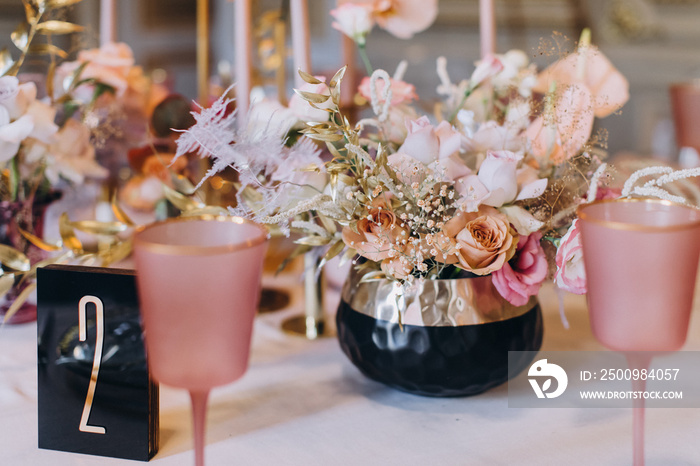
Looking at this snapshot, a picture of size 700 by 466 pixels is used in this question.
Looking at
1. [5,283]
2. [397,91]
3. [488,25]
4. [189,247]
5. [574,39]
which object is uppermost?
[574,39]

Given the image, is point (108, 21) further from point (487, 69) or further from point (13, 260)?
point (487, 69)

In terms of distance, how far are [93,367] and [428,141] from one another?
0.38m

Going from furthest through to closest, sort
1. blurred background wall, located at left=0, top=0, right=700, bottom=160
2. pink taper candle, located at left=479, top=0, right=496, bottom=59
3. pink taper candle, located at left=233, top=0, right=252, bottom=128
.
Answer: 1. blurred background wall, located at left=0, top=0, right=700, bottom=160
2. pink taper candle, located at left=479, top=0, right=496, bottom=59
3. pink taper candle, located at left=233, top=0, right=252, bottom=128

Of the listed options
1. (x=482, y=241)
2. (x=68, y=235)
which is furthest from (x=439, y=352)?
(x=68, y=235)

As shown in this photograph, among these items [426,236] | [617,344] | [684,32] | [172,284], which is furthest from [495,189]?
[684,32]

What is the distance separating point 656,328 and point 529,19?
2.60m

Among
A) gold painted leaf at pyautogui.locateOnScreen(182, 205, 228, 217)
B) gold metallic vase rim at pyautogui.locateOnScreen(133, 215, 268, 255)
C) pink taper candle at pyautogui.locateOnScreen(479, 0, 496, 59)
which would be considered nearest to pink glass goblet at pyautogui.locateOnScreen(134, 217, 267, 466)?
gold metallic vase rim at pyautogui.locateOnScreen(133, 215, 268, 255)

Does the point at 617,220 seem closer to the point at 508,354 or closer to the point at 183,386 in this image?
the point at 508,354

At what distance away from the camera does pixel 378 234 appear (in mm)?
619

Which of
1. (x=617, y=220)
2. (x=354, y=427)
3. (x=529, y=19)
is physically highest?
(x=529, y=19)

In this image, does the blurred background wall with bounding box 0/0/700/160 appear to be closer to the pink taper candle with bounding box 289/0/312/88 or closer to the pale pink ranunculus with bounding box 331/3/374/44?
the pink taper candle with bounding box 289/0/312/88

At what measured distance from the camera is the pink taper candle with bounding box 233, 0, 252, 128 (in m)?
0.92

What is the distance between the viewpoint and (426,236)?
23.9 inches

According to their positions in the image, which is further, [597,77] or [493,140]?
[597,77]
